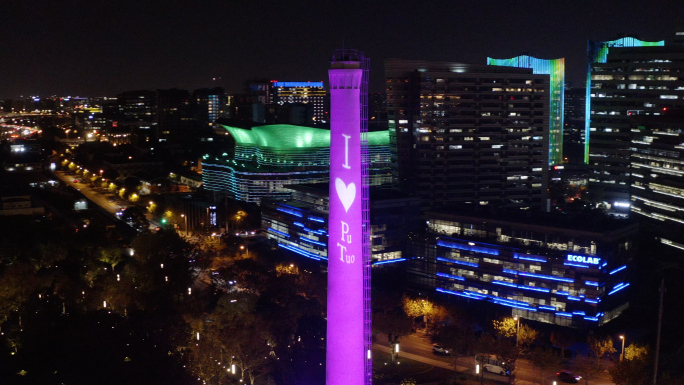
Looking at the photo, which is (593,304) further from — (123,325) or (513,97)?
(513,97)

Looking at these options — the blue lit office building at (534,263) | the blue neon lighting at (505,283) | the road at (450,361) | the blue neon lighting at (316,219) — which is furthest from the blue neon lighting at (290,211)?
the road at (450,361)

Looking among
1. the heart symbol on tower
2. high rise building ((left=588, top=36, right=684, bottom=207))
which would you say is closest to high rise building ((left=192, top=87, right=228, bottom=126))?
high rise building ((left=588, top=36, right=684, bottom=207))

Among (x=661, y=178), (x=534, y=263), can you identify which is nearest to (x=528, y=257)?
(x=534, y=263)

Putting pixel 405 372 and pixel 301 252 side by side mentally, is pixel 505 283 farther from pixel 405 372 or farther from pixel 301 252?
pixel 301 252

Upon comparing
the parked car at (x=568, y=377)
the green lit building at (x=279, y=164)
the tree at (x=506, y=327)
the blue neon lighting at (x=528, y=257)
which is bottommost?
the parked car at (x=568, y=377)

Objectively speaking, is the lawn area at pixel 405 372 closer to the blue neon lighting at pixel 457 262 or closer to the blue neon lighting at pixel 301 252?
the blue neon lighting at pixel 457 262

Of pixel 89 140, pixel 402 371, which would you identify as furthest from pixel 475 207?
pixel 89 140

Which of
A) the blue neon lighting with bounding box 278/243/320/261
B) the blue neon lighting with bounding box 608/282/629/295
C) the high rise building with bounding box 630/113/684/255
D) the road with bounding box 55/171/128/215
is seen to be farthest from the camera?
the road with bounding box 55/171/128/215

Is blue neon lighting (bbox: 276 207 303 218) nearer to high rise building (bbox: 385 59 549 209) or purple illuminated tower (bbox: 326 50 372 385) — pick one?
high rise building (bbox: 385 59 549 209)
